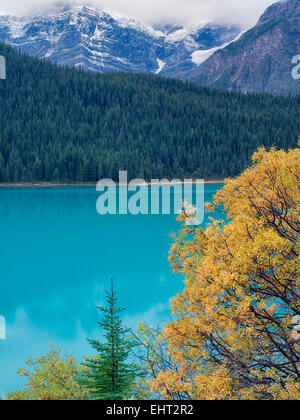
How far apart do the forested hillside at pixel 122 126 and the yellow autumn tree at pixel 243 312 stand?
330 ft

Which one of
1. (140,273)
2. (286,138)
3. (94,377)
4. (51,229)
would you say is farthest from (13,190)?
(286,138)

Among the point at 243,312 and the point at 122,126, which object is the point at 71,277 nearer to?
the point at 243,312

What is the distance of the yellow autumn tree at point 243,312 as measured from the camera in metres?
7.92

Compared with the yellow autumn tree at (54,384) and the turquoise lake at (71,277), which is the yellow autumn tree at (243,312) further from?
the yellow autumn tree at (54,384)

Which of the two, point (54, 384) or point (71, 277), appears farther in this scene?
point (71, 277)

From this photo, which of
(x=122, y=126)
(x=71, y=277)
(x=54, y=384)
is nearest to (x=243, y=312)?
(x=54, y=384)

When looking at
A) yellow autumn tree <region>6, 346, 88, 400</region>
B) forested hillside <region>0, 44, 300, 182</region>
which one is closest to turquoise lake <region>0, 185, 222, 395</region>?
yellow autumn tree <region>6, 346, 88, 400</region>

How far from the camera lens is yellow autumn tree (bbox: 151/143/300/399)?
792 cm

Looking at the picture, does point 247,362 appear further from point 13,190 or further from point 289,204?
point 13,190

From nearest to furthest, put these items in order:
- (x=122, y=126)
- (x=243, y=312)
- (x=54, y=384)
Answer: (x=243, y=312) < (x=54, y=384) < (x=122, y=126)

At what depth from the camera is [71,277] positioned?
30188 mm

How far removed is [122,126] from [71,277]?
5423 inches

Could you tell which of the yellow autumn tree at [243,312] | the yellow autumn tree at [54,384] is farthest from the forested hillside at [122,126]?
the yellow autumn tree at [243,312]

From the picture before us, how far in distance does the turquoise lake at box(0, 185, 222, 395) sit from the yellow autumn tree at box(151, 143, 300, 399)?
2918 millimetres
